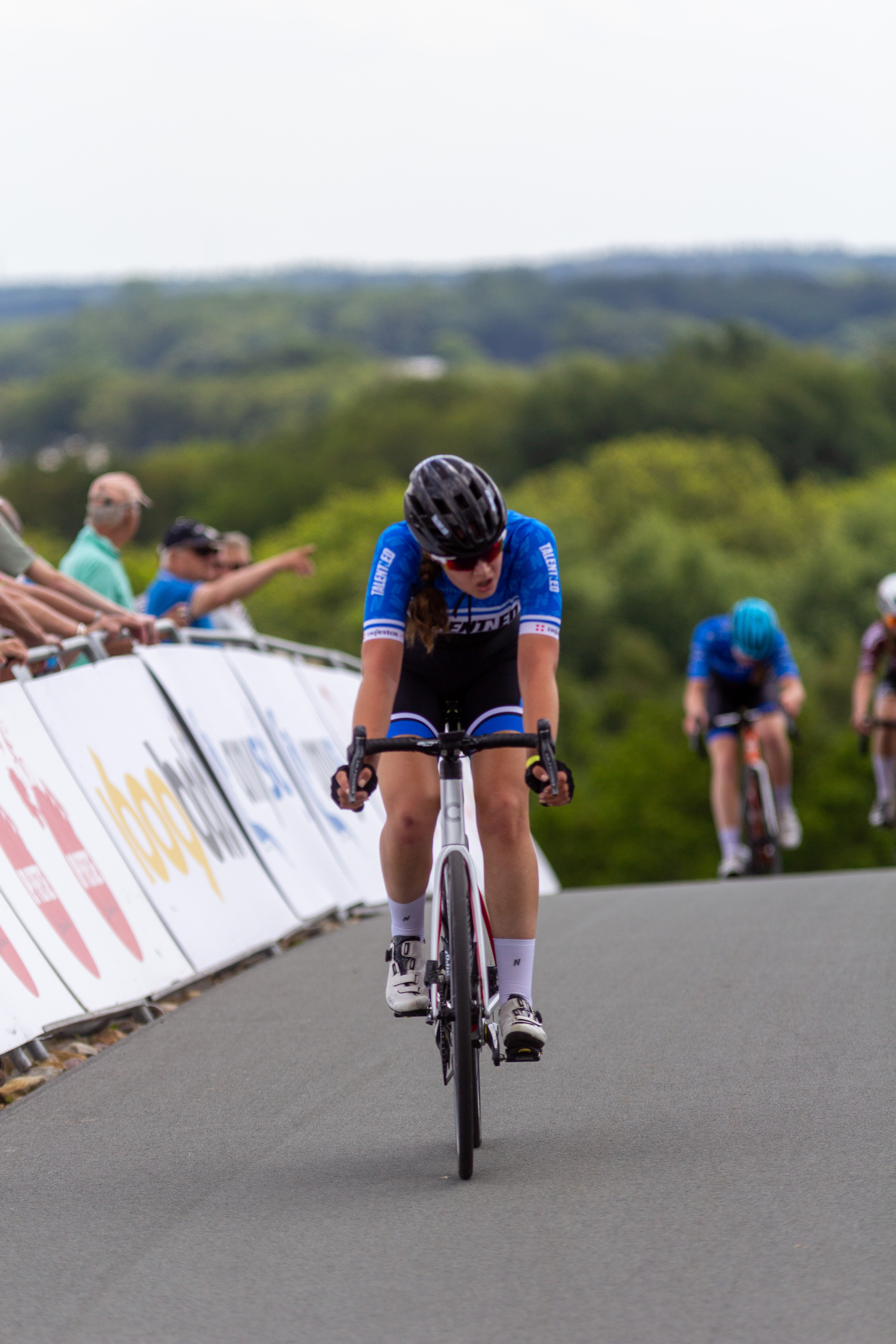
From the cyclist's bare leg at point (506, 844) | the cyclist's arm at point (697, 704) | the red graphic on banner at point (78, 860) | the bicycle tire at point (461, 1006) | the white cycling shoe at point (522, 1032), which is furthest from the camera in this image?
the cyclist's arm at point (697, 704)

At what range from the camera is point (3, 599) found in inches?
336

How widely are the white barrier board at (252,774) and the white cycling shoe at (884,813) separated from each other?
408 cm

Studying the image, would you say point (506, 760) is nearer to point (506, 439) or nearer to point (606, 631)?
point (606, 631)

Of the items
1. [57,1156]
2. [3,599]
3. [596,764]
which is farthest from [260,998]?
[596,764]

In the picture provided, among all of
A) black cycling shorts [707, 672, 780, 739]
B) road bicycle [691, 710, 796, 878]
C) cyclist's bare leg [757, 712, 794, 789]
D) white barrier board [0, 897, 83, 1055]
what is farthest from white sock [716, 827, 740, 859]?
white barrier board [0, 897, 83, 1055]

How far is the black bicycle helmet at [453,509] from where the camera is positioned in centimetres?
545

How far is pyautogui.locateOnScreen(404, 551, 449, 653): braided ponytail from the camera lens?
231 inches

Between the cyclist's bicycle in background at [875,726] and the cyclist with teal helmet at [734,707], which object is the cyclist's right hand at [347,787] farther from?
the cyclist's bicycle in background at [875,726]

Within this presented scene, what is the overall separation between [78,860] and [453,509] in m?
3.14

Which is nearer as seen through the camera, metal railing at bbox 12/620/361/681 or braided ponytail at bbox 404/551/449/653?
braided ponytail at bbox 404/551/449/653

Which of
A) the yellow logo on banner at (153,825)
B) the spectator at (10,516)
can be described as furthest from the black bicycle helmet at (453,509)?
the spectator at (10,516)

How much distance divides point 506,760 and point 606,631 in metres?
93.9

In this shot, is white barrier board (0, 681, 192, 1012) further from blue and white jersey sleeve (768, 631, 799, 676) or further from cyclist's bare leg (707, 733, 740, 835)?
blue and white jersey sleeve (768, 631, 799, 676)

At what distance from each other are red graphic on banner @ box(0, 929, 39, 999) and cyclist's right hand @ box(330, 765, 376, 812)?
6.19 feet
